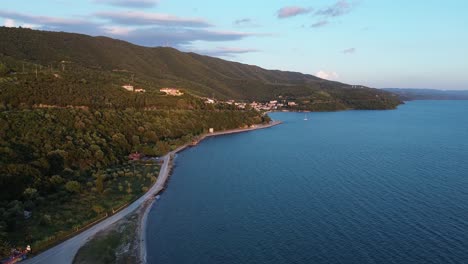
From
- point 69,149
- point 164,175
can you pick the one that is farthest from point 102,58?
point 164,175

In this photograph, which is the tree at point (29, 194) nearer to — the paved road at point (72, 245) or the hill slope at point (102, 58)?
the paved road at point (72, 245)

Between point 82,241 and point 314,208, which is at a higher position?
point 314,208

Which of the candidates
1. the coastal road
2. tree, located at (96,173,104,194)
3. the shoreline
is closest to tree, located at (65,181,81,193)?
tree, located at (96,173,104,194)

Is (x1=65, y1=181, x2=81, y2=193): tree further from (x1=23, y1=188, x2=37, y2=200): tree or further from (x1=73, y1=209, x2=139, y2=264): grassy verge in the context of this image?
(x1=73, y1=209, x2=139, y2=264): grassy verge

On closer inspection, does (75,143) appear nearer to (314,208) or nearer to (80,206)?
(80,206)

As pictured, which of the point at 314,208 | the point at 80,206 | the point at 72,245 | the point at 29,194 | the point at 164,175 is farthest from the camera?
the point at 164,175

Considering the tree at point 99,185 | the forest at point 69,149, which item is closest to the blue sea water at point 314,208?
the forest at point 69,149

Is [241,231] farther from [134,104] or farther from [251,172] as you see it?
[134,104]

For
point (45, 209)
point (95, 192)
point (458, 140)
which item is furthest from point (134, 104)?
point (458, 140)

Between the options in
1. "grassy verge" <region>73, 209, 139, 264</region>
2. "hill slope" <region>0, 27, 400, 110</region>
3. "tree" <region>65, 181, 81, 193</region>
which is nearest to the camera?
"grassy verge" <region>73, 209, 139, 264</region>

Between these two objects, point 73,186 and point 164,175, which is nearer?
point 73,186
